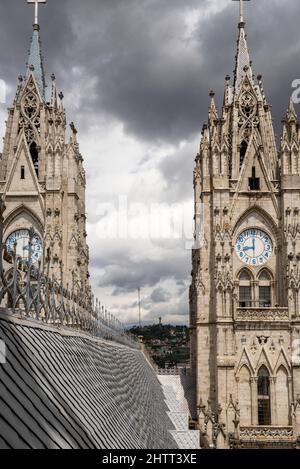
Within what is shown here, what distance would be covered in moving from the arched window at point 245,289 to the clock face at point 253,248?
104cm

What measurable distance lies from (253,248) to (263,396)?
1101cm

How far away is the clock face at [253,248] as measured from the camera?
48.0 meters

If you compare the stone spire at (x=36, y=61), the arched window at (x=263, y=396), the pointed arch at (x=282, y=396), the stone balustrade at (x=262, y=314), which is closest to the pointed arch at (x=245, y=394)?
the arched window at (x=263, y=396)

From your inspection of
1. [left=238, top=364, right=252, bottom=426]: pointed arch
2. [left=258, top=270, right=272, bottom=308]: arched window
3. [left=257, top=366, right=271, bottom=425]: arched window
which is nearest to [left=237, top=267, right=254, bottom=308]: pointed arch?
[left=258, top=270, right=272, bottom=308]: arched window

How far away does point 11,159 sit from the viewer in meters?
52.0

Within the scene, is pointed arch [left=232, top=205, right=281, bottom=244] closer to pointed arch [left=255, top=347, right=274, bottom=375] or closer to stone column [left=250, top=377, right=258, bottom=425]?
A: pointed arch [left=255, top=347, right=274, bottom=375]

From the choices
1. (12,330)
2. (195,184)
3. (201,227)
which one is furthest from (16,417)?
(195,184)

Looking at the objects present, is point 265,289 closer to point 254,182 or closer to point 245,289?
point 245,289

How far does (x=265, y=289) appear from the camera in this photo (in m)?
48.1

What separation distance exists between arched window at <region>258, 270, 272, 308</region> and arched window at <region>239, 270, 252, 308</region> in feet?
2.79

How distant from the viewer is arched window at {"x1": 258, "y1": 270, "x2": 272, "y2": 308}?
47719 mm

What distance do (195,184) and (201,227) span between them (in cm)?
501

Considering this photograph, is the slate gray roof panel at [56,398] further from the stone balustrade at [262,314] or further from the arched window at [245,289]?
the arched window at [245,289]

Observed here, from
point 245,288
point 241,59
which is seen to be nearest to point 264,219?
point 245,288
